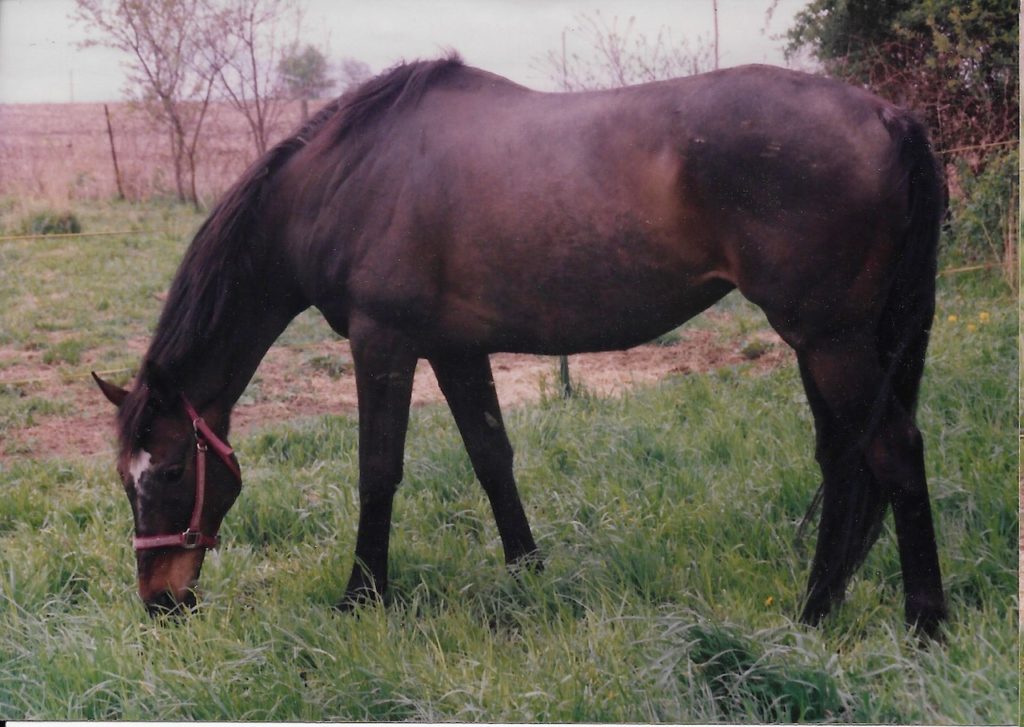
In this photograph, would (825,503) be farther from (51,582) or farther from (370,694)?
(51,582)

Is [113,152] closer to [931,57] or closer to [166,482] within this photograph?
[166,482]

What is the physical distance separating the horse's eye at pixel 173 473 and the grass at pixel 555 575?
1.17ft

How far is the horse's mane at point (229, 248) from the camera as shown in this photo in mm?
2773

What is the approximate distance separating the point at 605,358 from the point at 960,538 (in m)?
1.39

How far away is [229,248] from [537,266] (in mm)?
990

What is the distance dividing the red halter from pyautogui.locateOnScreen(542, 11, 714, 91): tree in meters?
1.60

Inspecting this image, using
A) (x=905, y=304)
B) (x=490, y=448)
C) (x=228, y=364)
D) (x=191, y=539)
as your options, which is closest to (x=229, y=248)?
(x=228, y=364)

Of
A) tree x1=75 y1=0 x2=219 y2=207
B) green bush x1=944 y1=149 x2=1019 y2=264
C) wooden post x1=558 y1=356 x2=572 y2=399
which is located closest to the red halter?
tree x1=75 y1=0 x2=219 y2=207

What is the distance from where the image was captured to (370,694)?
7.79ft

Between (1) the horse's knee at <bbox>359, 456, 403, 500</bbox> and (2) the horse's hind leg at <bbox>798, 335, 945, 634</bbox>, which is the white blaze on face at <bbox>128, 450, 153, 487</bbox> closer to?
(1) the horse's knee at <bbox>359, 456, 403, 500</bbox>

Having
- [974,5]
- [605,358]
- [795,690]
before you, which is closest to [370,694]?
[795,690]

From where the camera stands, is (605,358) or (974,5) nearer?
(974,5)

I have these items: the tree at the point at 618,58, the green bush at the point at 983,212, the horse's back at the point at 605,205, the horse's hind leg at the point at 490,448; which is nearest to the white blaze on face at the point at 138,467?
the horse's back at the point at 605,205

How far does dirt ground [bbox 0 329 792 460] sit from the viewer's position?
3283mm
